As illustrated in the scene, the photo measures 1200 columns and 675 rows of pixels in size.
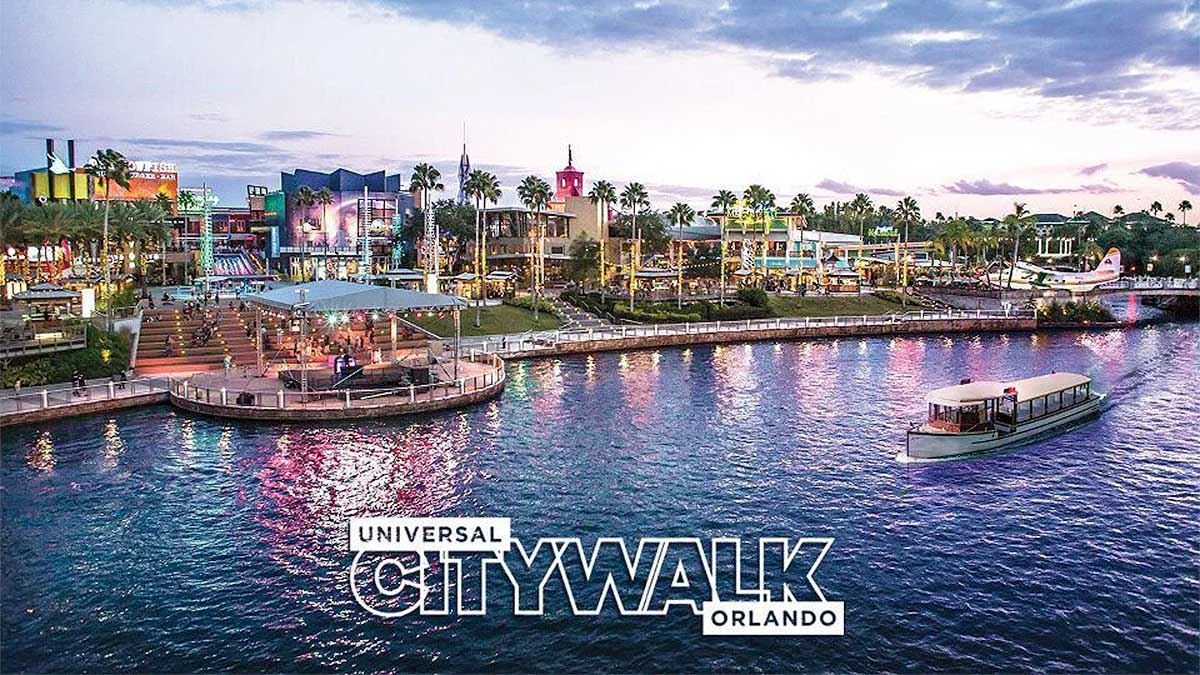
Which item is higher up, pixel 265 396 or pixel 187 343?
pixel 187 343

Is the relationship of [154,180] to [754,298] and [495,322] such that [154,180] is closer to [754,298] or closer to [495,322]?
[495,322]

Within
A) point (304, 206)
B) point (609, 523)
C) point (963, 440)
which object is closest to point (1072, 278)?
point (963, 440)

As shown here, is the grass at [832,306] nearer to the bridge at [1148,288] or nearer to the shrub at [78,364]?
the bridge at [1148,288]

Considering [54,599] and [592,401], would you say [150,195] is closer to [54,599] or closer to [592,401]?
[592,401]

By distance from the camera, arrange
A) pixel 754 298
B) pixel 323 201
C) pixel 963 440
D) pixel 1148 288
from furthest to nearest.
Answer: pixel 323 201 → pixel 1148 288 → pixel 754 298 → pixel 963 440

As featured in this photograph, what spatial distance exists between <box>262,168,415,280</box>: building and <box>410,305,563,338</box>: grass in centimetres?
5633

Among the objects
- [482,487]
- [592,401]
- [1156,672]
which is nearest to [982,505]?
[1156,672]

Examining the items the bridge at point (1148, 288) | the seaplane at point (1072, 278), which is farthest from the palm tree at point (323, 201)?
the bridge at point (1148, 288)

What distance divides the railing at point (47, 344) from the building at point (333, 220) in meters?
81.5

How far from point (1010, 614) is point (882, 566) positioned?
402cm

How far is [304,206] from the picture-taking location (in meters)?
140

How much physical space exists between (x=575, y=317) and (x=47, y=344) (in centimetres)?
4937

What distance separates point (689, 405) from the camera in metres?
52.5

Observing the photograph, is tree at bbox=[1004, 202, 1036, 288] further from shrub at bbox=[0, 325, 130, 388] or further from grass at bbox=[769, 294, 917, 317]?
shrub at bbox=[0, 325, 130, 388]
